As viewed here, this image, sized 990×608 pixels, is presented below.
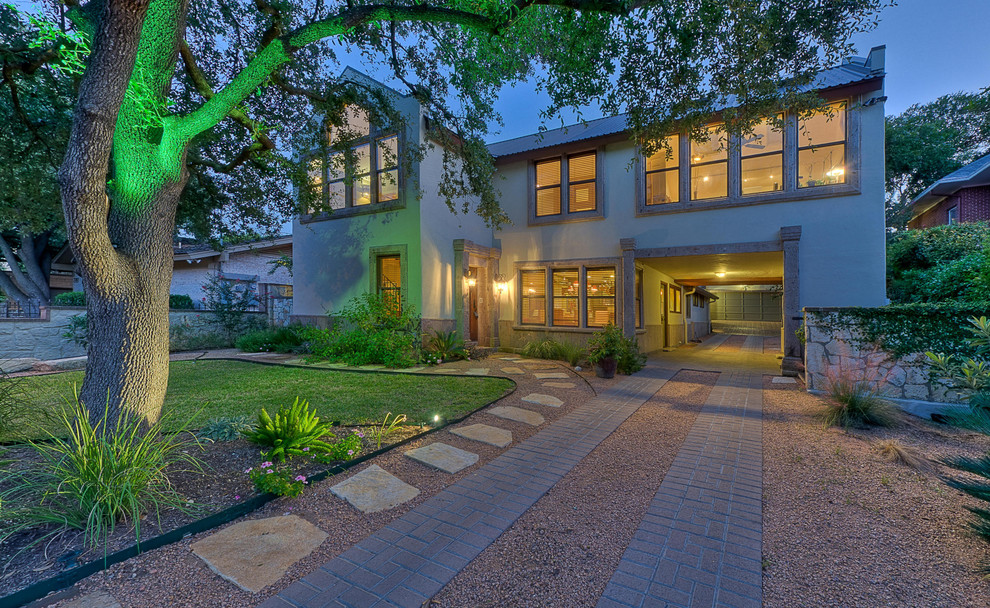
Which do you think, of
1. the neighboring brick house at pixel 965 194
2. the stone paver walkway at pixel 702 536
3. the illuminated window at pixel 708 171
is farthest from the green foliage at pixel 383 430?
the neighboring brick house at pixel 965 194

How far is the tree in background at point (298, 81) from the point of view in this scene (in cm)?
275

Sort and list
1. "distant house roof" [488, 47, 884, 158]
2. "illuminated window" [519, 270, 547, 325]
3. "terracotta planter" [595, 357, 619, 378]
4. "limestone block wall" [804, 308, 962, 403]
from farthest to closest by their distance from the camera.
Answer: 1. "illuminated window" [519, 270, 547, 325]
2. "terracotta planter" [595, 357, 619, 378]
3. "distant house roof" [488, 47, 884, 158]
4. "limestone block wall" [804, 308, 962, 403]

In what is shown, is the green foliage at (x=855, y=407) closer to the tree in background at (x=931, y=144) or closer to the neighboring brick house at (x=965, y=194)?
the neighboring brick house at (x=965, y=194)

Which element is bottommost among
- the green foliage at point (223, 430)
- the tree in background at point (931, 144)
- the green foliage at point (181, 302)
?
the green foliage at point (223, 430)

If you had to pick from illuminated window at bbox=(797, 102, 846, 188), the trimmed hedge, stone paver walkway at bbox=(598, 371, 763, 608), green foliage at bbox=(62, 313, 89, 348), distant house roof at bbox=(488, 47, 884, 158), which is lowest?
stone paver walkway at bbox=(598, 371, 763, 608)

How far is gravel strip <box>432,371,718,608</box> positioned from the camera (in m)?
1.88

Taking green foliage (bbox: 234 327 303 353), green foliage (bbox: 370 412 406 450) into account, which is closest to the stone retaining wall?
green foliage (bbox: 234 327 303 353)

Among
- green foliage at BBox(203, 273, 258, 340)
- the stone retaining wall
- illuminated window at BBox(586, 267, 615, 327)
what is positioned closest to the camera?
the stone retaining wall

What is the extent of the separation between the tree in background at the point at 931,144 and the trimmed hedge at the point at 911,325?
56.1ft

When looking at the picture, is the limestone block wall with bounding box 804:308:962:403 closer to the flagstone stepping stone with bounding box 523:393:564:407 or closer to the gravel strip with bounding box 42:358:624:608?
the flagstone stepping stone with bounding box 523:393:564:407

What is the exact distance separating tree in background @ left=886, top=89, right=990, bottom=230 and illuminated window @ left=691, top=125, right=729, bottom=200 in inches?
573

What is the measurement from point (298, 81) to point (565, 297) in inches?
301

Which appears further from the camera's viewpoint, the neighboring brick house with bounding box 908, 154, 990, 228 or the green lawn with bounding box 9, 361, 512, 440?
the neighboring brick house with bounding box 908, 154, 990, 228

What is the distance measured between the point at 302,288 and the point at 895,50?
Answer: 1472cm
